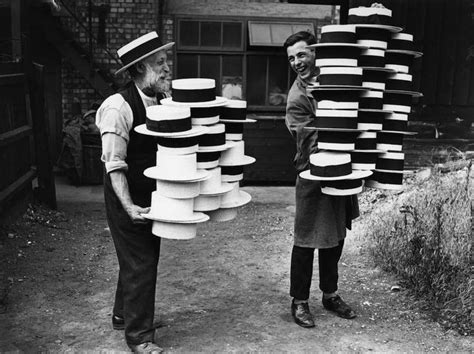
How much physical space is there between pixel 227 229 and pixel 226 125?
128 inches

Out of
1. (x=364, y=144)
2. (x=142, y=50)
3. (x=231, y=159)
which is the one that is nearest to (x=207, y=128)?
(x=231, y=159)

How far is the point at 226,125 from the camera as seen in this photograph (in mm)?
3639

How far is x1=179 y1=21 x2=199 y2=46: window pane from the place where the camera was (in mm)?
9281

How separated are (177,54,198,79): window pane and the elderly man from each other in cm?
580

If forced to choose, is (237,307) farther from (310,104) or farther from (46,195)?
(46,195)

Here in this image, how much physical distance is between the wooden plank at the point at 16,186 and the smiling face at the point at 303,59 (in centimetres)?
325

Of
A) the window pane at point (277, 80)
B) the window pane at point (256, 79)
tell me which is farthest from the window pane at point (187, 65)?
the window pane at point (277, 80)

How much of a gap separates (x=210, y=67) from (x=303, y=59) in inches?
221

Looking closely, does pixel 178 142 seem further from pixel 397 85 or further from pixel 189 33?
pixel 189 33

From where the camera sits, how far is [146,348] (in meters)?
3.63

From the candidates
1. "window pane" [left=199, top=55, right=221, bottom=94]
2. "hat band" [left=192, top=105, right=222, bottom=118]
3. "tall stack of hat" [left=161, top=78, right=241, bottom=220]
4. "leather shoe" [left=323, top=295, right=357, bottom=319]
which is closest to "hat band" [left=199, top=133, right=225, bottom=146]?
"tall stack of hat" [left=161, top=78, right=241, bottom=220]

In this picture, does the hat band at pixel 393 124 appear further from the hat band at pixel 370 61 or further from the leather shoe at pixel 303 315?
the leather shoe at pixel 303 315

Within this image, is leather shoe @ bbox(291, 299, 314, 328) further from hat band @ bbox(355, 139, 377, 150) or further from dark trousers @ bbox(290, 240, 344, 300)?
hat band @ bbox(355, 139, 377, 150)

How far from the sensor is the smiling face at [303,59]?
391 cm
